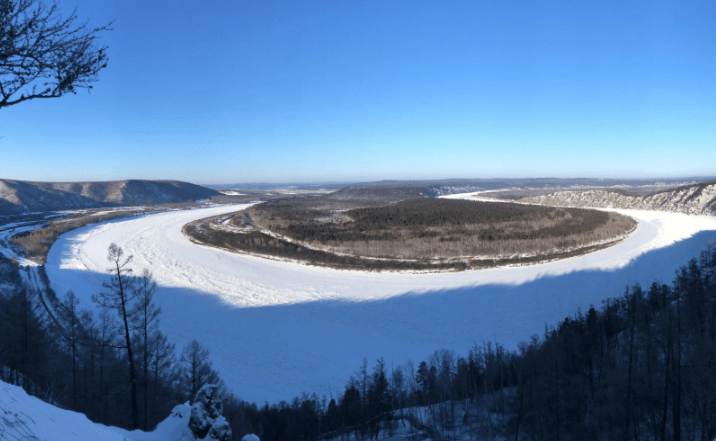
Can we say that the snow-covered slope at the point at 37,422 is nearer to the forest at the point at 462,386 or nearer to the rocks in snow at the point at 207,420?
the rocks in snow at the point at 207,420

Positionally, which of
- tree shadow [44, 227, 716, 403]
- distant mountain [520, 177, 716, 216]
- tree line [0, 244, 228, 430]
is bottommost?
tree shadow [44, 227, 716, 403]

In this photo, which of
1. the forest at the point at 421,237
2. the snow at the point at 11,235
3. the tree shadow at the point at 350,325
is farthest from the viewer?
the forest at the point at 421,237

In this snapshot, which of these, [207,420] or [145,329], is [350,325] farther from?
[207,420]

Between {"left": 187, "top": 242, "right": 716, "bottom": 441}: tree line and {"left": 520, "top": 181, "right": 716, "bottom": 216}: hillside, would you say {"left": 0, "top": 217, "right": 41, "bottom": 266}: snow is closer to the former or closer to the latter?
{"left": 187, "top": 242, "right": 716, "bottom": 441}: tree line

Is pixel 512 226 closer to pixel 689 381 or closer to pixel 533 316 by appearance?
pixel 533 316

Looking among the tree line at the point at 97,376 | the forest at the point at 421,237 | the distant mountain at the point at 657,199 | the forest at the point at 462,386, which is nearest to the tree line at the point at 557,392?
the forest at the point at 462,386

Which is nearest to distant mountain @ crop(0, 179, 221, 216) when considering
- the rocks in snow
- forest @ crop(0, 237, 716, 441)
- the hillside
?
forest @ crop(0, 237, 716, 441)

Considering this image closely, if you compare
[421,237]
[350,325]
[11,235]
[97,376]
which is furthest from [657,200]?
[11,235]

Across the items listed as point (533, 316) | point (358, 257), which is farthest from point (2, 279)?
point (533, 316)
